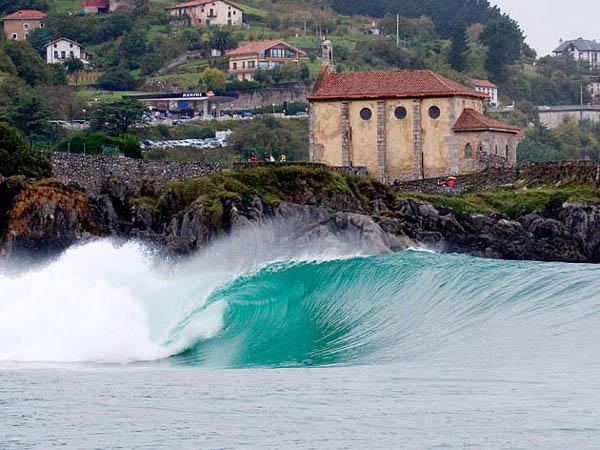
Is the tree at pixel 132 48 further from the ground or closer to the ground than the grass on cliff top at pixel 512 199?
further from the ground

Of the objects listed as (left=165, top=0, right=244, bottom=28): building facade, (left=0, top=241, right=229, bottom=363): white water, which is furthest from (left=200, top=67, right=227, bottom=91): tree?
(left=0, top=241, right=229, bottom=363): white water

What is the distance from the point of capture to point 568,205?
218ft

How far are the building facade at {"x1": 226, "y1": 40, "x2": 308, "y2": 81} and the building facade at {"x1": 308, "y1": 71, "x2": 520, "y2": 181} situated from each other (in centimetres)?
7595

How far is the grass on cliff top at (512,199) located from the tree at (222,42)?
308ft

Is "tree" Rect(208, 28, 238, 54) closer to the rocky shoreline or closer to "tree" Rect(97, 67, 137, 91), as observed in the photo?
"tree" Rect(97, 67, 137, 91)

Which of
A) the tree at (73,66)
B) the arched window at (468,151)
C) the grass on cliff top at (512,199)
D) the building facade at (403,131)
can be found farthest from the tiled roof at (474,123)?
the tree at (73,66)

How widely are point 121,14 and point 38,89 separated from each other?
170ft

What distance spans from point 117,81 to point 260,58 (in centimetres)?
1368

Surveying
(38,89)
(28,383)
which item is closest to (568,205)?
(28,383)

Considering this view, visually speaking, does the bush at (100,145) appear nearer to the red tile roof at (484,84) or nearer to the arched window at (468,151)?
the arched window at (468,151)

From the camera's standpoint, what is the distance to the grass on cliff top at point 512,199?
2618 inches

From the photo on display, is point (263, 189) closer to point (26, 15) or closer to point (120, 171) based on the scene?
point (120, 171)

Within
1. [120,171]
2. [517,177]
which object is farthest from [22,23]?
[120,171]

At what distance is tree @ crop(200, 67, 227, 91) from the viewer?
142750mm
